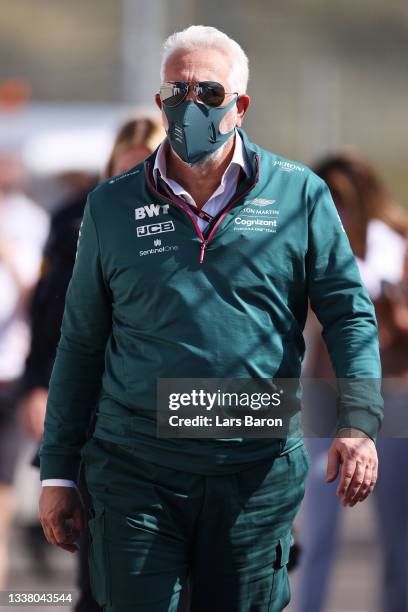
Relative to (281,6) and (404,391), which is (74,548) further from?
(281,6)

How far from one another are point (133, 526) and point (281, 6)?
829cm

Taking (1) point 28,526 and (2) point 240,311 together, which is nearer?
(2) point 240,311

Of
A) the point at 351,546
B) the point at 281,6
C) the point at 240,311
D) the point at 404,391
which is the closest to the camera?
the point at 240,311

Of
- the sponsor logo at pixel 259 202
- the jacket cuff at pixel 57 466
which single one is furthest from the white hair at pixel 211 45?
the jacket cuff at pixel 57 466

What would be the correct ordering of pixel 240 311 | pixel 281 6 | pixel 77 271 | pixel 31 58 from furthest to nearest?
pixel 31 58 → pixel 281 6 → pixel 77 271 → pixel 240 311

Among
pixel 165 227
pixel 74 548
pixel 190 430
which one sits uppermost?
pixel 165 227

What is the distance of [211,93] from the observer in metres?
3.00

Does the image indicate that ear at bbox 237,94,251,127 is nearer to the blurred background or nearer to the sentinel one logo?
the sentinel one logo

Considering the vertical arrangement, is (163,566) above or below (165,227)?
below

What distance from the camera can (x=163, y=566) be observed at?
9.66ft

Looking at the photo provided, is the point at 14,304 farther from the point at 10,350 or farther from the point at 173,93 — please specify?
the point at 173,93

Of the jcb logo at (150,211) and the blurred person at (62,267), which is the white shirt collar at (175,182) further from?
the blurred person at (62,267)

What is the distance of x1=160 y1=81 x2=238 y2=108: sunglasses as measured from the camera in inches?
118

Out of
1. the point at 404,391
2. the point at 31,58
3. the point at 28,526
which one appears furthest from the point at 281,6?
the point at 404,391
